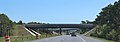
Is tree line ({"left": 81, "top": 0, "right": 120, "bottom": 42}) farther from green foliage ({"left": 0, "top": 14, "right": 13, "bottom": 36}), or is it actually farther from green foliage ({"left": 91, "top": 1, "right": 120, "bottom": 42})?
green foliage ({"left": 0, "top": 14, "right": 13, "bottom": 36})

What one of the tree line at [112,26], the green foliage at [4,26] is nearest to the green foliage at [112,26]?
the tree line at [112,26]

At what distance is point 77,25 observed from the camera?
180 metres

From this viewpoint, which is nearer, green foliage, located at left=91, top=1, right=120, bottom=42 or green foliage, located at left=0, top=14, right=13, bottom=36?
green foliage, located at left=91, top=1, right=120, bottom=42

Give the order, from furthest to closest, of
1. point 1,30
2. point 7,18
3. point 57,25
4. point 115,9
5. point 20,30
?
point 57,25 < point 20,30 < point 7,18 < point 1,30 < point 115,9

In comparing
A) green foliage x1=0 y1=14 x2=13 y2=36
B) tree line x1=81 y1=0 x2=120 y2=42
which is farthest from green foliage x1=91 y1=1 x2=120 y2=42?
green foliage x1=0 y1=14 x2=13 y2=36

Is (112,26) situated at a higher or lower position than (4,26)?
lower

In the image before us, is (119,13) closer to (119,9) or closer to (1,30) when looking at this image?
(119,9)

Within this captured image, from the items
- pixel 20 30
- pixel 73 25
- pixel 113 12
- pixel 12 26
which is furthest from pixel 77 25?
pixel 113 12

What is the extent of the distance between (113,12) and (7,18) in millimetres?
53804

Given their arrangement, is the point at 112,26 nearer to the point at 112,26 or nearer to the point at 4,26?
the point at 112,26

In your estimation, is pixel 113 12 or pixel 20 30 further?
pixel 20 30

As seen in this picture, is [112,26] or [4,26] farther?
[4,26]

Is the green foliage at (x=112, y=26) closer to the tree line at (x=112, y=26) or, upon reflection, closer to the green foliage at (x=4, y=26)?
the tree line at (x=112, y=26)

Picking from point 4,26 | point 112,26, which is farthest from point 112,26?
point 4,26
